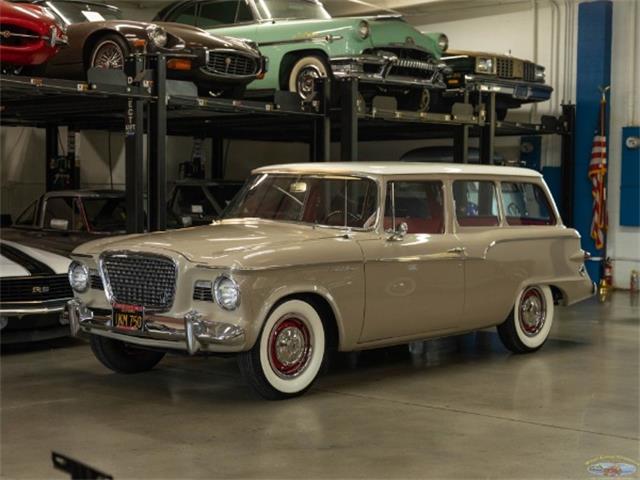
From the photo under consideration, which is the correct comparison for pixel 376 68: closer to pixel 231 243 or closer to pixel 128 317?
pixel 231 243

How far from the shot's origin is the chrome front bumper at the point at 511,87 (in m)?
13.8

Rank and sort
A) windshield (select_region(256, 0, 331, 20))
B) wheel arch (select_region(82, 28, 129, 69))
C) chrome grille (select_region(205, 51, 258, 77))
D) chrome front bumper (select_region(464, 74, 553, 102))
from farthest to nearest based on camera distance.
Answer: chrome front bumper (select_region(464, 74, 553, 102)), windshield (select_region(256, 0, 331, 20)), chrome grille (select_region(205, 51, 258, 77)), wheel arch (select_region(82, 28, 129, 69))

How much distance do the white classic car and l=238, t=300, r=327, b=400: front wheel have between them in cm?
274

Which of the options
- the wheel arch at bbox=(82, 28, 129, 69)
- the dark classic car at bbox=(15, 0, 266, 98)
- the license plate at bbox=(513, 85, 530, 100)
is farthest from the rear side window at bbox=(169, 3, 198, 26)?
the license plate at bbox=(513, 85, 530, 100)

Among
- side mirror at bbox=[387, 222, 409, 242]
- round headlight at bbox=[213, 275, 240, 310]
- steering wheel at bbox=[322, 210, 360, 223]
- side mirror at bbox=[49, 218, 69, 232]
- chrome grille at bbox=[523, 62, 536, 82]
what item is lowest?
round headlight at bbox=[213, 275, 240, 310]

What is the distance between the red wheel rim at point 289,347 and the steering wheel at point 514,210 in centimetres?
270

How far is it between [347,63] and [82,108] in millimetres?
3216

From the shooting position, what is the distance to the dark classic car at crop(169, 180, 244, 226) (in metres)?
12.5

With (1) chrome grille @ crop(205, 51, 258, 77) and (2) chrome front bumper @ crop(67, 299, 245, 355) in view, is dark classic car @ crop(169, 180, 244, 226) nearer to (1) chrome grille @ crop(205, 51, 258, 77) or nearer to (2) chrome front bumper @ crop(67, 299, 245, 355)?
(1) chrome grille @ crop(205, 51, 258, 77)

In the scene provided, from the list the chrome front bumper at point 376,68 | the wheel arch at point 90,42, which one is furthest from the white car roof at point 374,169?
the chrome front bumper at point 376,68

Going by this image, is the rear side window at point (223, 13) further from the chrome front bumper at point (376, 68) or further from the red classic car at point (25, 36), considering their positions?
the red classic car at point (25, 36)

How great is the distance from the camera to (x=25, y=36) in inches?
353

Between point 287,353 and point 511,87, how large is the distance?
8.66 meters

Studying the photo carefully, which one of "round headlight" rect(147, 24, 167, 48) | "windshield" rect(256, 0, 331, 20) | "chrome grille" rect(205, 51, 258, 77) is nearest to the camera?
"round headlight" rect(147, 24, 167, 48)
